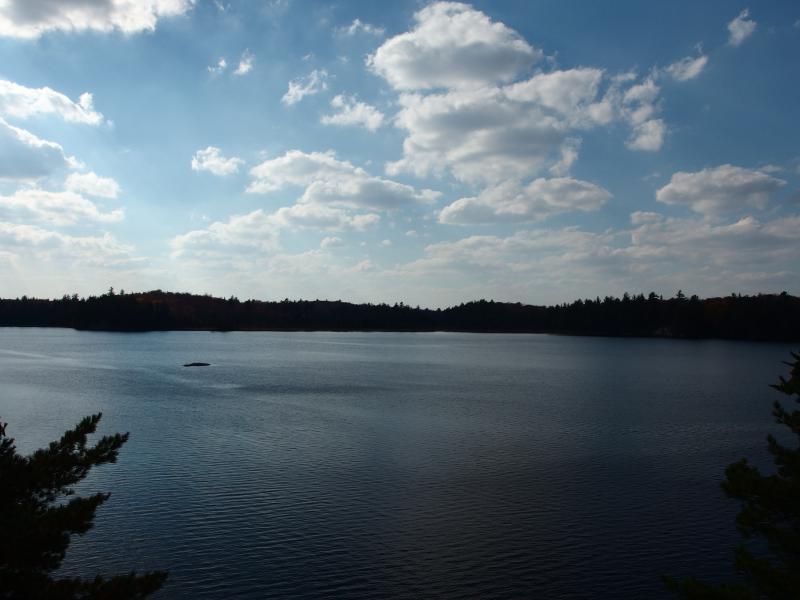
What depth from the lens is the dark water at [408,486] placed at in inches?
803

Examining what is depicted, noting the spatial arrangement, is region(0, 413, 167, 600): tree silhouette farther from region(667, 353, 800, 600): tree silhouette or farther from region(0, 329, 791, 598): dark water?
region(0, 329, 791, 598): dark water

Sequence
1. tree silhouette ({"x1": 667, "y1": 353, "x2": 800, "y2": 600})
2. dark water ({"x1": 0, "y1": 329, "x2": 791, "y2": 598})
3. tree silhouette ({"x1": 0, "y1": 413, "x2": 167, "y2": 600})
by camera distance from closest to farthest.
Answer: tree silhouette ({"x1": 0, "y1": 413, "x2": 167, "y2": 600}) → tree silhouette ({"x1": 667, "y1": 353, "x2": 800, "y2": 600}) → dark water ({"x1": 0, "y1": 329, "x2": 791, "y2": 598})

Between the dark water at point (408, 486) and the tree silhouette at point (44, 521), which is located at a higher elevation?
the tree silhouette at point (44, 521)

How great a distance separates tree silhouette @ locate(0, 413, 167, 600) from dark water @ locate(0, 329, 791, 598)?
9915 mm

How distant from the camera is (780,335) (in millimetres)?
182250

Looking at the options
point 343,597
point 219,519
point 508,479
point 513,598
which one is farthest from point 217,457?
point 513,598

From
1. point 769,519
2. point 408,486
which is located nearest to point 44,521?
point 769,519

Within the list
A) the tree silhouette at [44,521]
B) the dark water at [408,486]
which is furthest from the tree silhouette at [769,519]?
the tree silhouette at [44,521]

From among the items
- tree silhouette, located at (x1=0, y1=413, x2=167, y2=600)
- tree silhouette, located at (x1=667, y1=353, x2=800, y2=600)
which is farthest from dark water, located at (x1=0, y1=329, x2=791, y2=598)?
tree silhouette, located at (x1=0, y1=413, x2=167, y2=600)

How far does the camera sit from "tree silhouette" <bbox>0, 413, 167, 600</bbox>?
29.9 feet

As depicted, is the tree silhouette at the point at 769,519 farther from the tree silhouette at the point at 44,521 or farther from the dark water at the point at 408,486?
the tree silhouette at the point at 44,521

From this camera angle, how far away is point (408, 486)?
29.4 m

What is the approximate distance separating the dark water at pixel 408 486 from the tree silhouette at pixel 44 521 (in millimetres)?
9915

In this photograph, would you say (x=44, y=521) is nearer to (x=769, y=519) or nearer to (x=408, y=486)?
(x=769, y=519)
